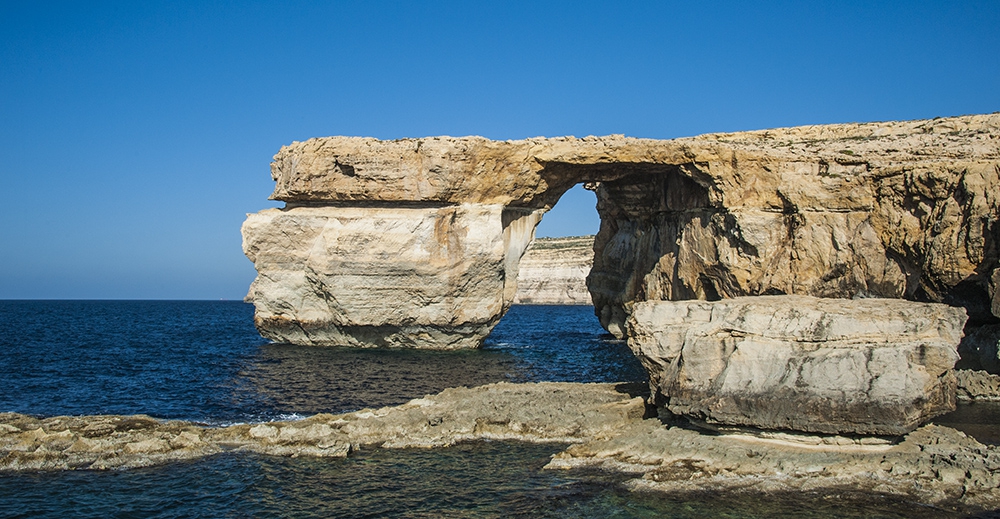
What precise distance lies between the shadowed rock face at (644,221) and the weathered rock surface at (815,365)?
9447mm

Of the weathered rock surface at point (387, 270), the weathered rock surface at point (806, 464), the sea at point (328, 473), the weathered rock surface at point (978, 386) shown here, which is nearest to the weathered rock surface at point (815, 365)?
the weathered rock surface at point (806, 464)

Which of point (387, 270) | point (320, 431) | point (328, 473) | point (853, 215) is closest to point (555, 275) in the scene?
point (387, 270)

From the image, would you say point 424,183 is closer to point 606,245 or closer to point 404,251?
point 404,251

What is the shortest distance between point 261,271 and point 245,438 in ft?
54.9

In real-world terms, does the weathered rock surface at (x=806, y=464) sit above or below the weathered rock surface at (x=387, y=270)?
below

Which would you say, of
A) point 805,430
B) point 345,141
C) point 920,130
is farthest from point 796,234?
point 345,141

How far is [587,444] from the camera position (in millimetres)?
14789

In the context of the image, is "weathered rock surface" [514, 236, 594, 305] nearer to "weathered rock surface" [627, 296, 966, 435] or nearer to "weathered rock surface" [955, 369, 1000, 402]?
"weathered rock surface" [955, 369, 1000, 402]

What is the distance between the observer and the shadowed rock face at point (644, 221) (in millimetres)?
23312

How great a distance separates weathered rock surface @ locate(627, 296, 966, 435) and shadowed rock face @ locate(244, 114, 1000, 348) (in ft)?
31.0

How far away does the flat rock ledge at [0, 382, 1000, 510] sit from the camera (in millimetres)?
12500

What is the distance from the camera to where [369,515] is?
11.7m

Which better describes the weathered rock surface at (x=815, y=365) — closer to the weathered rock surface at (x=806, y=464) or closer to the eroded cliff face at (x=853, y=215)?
the weathered rock surface at (x=806, y=464)

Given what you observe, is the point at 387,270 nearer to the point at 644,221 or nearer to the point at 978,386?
the point at 644,221
